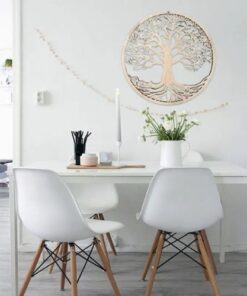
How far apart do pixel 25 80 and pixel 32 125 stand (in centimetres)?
33

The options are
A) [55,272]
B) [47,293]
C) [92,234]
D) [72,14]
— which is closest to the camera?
[92,234]

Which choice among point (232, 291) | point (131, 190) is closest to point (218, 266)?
point (232, 291)

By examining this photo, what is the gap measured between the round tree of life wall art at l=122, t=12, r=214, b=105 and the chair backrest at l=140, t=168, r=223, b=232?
113 centimetres

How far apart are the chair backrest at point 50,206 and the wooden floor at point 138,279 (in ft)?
1.64

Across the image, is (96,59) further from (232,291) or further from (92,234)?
(232,291)

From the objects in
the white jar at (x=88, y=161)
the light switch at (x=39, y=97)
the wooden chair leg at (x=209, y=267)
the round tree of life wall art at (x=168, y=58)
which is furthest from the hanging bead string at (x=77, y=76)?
the wooden chair leg at (x=209, y=267)

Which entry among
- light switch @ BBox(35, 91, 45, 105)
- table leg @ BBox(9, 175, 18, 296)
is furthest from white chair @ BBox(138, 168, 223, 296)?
light switch @ BBox(35, 91, 45, 105)

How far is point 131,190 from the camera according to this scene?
9.53ft

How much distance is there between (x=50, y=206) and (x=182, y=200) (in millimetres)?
620

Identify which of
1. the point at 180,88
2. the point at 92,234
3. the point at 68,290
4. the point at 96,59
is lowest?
the point at 68,290

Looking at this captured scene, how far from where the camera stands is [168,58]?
9.39ft

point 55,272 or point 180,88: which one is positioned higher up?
point 180,88

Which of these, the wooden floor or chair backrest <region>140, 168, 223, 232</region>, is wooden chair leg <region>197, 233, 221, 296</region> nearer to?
chair backrest <region>140, 168, 223, 232</region>

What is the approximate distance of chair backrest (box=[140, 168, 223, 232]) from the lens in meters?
1.84
